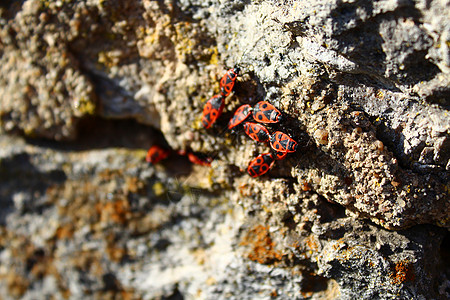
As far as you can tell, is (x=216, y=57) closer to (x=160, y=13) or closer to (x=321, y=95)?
(x=160, y=13)

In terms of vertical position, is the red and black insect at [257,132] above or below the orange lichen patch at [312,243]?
above

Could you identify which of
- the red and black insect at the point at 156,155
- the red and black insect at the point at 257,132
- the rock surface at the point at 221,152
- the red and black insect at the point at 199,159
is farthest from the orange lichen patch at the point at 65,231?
the red and black insect at the point at 257,132

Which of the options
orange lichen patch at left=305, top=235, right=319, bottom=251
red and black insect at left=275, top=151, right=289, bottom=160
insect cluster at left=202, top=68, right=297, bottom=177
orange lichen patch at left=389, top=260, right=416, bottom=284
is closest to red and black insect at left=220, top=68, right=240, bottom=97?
insect cluster at left=202, top=68, right=297, bottom=177

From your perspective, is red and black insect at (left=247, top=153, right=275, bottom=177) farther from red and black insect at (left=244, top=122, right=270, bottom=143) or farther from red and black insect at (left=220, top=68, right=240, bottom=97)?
red and black insect at (left=220, top=68, right=240, bottom=97)

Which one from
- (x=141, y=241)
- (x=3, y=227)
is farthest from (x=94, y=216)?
(x=3, y=227)

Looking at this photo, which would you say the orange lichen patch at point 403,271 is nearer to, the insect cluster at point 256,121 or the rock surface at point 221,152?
the rock surface at point 221,152

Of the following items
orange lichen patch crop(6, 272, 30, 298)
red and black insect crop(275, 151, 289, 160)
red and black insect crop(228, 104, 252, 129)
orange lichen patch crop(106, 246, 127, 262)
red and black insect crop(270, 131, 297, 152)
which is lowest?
orange lichen patch crop(6, 272, 30, 298)

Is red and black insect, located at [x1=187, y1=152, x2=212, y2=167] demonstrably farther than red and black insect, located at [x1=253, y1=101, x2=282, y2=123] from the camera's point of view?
Yes

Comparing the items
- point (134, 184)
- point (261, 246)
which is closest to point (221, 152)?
point (261, 246)
